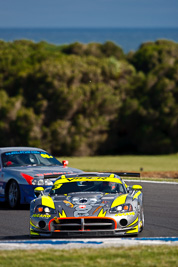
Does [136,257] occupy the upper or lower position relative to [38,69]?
lower

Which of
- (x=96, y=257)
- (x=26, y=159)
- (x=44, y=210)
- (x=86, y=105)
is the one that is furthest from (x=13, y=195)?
(x=86, y=105)

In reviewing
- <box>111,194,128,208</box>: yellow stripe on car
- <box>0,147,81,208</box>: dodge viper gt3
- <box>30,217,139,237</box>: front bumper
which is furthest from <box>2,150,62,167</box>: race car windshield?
<box>30,217,139,237</box>: front bumper

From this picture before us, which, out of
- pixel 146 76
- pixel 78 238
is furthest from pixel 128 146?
pixel 78 238

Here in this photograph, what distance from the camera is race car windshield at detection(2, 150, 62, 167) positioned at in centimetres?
1515

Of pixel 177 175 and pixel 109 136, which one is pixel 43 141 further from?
pixel 177 175

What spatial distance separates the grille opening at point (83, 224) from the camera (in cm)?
926

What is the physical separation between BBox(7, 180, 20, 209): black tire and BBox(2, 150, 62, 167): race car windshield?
2.68 ft

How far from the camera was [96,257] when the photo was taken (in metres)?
7.50

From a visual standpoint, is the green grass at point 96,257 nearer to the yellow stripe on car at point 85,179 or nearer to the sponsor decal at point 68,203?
the sponsor decal at point 68,203

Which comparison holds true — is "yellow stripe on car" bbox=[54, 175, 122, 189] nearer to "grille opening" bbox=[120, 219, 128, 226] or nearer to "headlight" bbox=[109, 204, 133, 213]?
"headlight" bbox=[109, 204, 133, 213]

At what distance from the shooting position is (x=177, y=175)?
24922 mm

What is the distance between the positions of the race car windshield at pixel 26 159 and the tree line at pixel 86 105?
38240 mm

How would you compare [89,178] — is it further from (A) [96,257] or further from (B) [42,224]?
(A) [96,257]

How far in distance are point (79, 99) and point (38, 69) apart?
5144 mm
